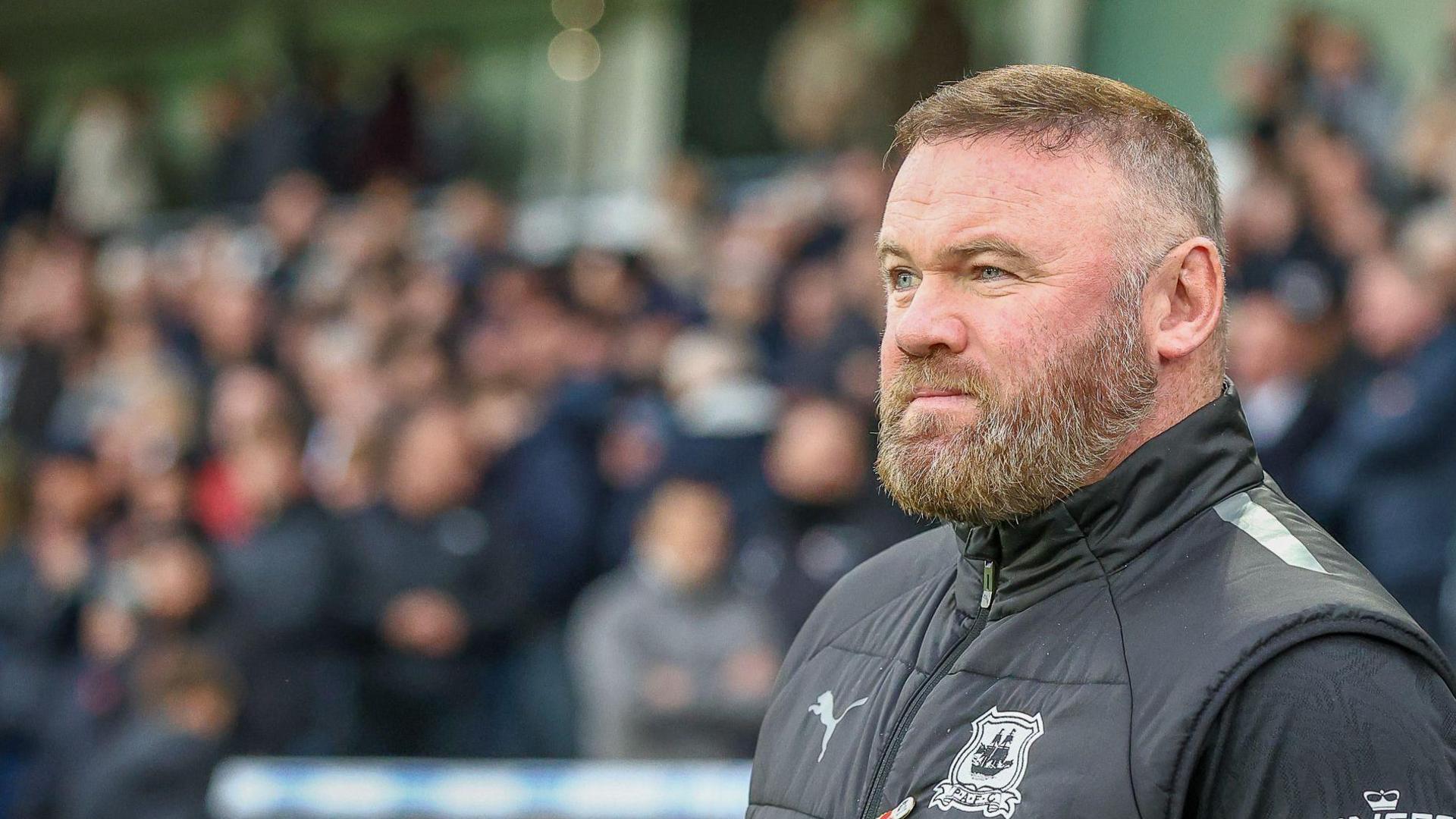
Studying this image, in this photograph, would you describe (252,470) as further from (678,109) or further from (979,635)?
(979,635)

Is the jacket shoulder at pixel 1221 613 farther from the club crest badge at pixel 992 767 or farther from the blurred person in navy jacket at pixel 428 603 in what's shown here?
the blurred person in navy jacket at pixel 428 603

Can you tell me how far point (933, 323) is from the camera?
6.04 feet

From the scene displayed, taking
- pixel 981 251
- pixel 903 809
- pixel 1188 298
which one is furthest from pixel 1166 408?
pixel 903 809

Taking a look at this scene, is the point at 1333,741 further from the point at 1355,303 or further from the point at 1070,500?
the point at 1355,303

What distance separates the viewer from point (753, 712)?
5.82 m

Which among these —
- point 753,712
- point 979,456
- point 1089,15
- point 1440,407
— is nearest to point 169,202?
point 1089,15

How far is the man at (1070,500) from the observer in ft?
5.22

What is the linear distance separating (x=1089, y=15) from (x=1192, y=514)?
27.1 ft

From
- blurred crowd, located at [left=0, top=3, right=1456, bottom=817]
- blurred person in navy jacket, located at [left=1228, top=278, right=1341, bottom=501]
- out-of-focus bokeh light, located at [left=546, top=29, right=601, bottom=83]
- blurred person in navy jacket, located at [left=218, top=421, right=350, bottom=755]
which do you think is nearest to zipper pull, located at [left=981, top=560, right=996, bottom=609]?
blurred crowd, located at [left=0, top=3, right=1456, bottom=817]

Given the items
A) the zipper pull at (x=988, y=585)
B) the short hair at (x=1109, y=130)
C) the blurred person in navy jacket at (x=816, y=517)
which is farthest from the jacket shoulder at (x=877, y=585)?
the blurred person in navy jacket at (x=816, y=517)

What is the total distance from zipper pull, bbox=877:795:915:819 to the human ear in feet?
1.77

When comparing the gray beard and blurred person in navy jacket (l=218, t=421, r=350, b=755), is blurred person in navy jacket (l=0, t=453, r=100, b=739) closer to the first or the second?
blurred person in navy jacket (l=218, t=421, r=350, b=755)

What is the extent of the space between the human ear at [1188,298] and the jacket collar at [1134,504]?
7cm

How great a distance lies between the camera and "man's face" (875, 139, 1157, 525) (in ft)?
5.97
